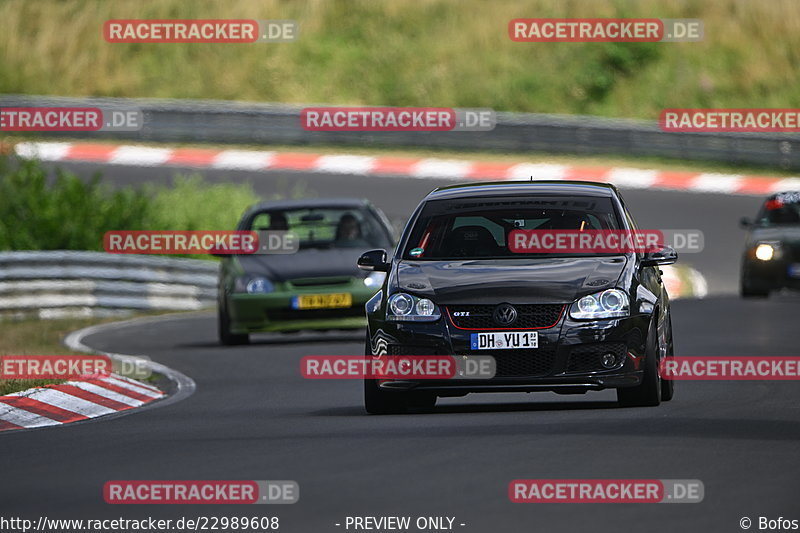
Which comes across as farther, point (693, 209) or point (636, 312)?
point (693, 209)

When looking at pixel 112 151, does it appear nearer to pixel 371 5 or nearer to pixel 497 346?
pixel 371 5

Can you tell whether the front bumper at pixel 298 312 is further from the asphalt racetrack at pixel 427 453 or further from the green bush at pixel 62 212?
the green bush at pixel 62 212

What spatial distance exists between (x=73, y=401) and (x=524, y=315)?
12.1 feet

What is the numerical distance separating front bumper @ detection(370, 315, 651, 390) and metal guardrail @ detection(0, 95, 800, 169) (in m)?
27.6

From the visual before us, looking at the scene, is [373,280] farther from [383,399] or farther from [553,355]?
[553,355]

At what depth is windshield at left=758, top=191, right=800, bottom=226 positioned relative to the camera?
24.8 meters

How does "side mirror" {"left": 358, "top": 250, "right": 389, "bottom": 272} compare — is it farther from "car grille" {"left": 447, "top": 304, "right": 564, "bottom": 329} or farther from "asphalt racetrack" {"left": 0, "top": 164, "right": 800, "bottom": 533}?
"car grille" {"left": 447, "top": 304, "right": 564, "bottom": 329}

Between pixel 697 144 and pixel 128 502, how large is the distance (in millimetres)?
32020

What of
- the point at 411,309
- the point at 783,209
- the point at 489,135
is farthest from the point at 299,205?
the point at 489,135

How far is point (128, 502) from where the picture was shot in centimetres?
859

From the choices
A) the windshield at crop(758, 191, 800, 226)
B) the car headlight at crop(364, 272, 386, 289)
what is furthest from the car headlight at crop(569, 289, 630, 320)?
the windshield at crop(758, 191, 800, 226)

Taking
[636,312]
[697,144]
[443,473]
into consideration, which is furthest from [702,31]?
[443,473]

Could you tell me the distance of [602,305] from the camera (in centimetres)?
1182

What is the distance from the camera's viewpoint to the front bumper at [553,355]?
11695 mm
